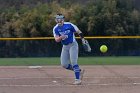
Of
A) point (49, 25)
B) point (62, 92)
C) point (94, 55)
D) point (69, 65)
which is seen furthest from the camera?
point (49, 25)

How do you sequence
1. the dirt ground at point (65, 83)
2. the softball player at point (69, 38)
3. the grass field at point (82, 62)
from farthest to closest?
1. the grass field at point (82, 62)
2. the softball player at point (69, 38)
3. the dirt ground at point (65, 83)

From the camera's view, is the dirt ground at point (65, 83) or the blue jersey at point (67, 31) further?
the blue jersey at point (67, 31)

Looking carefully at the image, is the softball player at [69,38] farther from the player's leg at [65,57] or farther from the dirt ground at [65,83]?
the dirt ground at [65,83]

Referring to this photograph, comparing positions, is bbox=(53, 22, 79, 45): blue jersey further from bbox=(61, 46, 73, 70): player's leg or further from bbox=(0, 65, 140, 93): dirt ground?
bbox=(0, 65, 140, 93): dirt ground

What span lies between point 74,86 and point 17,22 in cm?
2107

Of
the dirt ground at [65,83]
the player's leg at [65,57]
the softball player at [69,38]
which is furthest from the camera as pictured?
the player's leg at [65,57]

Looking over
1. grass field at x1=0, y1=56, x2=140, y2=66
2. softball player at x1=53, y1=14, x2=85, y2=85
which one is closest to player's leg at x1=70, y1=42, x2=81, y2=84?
softball player at x1=53, y1=14, x2=85, y2=85

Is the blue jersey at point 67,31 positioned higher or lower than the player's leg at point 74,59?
higher

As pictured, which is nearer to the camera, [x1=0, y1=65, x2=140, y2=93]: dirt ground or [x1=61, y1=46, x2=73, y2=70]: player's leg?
[x1=0, y1=65, x2=140, y2=93]: dirt ground

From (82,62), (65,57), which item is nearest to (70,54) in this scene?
(65,57)

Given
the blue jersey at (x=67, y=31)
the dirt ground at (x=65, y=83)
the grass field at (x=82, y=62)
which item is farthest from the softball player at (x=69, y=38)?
the grass field at (x=82, y=62)

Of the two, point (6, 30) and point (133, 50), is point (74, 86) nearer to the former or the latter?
point (133, 50)

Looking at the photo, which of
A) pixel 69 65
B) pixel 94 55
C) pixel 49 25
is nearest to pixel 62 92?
pixel 69 65

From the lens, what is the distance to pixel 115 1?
32.6 meters
